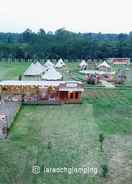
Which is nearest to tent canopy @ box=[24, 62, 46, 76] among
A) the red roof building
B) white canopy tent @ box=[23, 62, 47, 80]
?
white canopy tent @ box=[23, 62, 47, 80]

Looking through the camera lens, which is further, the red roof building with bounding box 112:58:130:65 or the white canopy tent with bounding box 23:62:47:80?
the red roof building with bounding box 112:58:130:65

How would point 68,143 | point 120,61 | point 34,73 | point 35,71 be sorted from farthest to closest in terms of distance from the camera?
point 120,61, point 35,71, point 34,73, point 68,143

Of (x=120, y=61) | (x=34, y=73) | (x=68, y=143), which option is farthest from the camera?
(x=120, y=61)

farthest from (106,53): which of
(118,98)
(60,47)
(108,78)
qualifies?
(118,98)

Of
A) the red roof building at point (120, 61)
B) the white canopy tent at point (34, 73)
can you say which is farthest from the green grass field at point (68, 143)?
the red roof building at point (120, 61)

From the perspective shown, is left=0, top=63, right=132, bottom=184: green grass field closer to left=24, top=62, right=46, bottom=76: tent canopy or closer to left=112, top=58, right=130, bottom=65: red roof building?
left=24, top=62, right=46, bottom=76: tent canopy

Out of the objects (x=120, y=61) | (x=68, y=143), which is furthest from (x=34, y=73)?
(x=68, y=143)

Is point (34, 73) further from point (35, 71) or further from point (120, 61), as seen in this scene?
point (120, 61)

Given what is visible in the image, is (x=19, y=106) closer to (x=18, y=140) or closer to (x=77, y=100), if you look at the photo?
(x=77, y=100)
